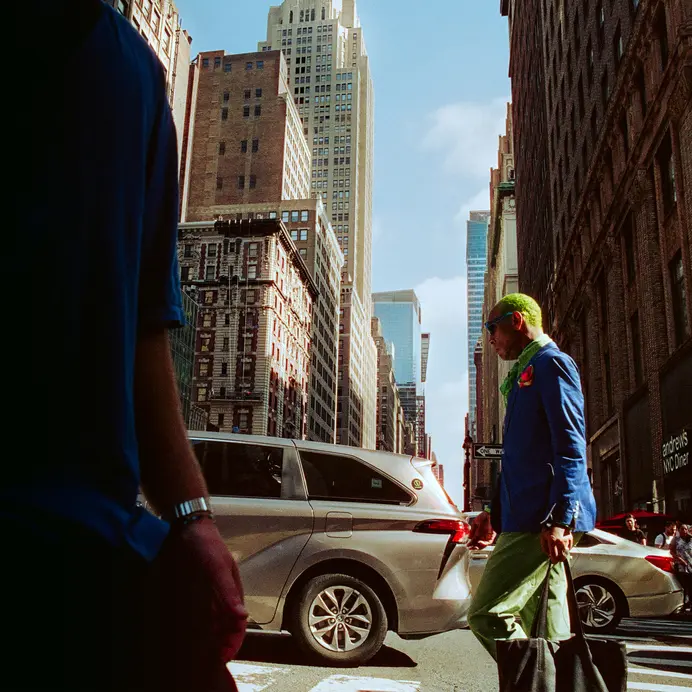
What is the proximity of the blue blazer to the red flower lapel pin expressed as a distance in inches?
0.7

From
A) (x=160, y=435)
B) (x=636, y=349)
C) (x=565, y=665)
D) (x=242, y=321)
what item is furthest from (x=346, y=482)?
(x=242, y=321)

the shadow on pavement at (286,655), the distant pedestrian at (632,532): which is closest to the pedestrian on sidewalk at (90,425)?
the shadow on pavement at (286,655)

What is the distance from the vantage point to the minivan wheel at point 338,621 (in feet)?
22.2

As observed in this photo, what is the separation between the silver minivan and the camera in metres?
6.76

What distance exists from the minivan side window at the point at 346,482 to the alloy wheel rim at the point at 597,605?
4456mm

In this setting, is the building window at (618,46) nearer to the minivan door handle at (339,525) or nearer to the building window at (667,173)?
the building window at (667,173)

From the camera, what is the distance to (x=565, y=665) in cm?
329

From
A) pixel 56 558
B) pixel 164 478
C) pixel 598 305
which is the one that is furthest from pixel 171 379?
pixel 598 305

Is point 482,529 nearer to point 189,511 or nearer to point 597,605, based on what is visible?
point 189,511

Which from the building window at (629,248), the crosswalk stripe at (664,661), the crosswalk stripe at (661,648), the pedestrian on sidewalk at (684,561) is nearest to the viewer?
the crosswalk stripe at (664,661)

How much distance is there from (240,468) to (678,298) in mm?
19129

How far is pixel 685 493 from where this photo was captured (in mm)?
22344

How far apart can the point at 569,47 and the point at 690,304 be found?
92.4 feet

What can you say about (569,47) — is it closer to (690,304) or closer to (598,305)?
(598,305)
